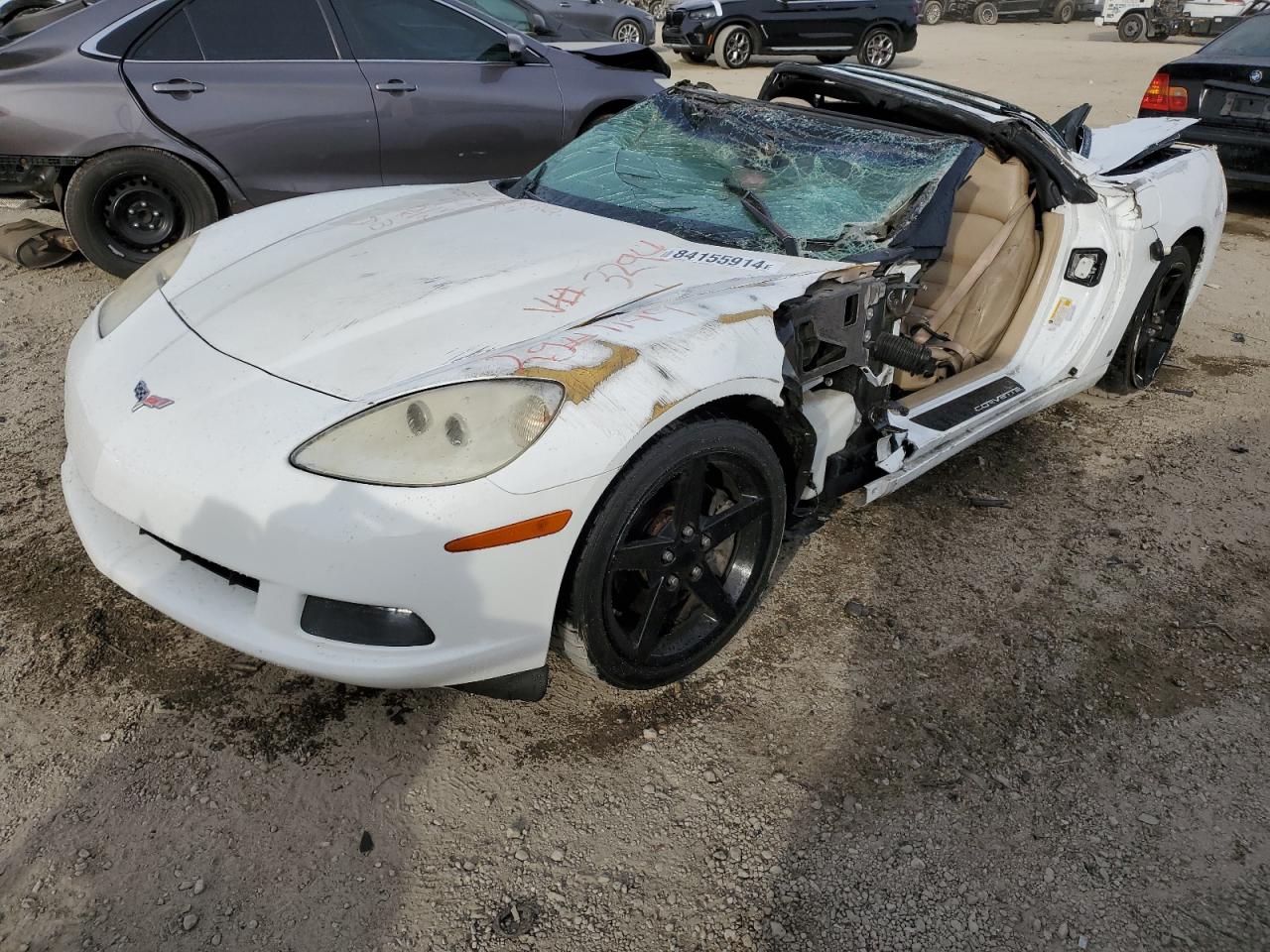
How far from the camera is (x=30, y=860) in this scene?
2.08 meters

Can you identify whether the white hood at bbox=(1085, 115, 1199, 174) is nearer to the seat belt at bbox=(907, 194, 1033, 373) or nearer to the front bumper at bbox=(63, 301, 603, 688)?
the seat belt at bbox=(907, 194, 1033, 373)

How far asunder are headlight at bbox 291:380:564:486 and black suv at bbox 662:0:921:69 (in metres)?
13.4

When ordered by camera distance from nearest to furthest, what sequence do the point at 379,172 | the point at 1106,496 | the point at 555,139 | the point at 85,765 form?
the point at 85,765 → the point at 1106,496 → the point at 379,172 → the point at 555,139

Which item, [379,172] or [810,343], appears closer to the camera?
[810,343]

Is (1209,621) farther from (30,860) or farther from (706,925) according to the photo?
(30,860)

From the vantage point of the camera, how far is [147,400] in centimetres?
232

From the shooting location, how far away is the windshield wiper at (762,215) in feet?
9.77

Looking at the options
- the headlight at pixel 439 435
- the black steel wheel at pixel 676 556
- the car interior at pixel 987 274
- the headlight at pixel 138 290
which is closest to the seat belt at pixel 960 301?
the car interior at pixel 987 274

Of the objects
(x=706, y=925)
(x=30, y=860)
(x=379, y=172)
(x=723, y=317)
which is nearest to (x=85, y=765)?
(x=30, y=860)

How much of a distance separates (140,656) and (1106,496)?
3.38 meters

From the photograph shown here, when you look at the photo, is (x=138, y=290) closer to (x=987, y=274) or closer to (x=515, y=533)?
(x=515, y=533)

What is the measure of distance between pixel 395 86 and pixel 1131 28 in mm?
21367

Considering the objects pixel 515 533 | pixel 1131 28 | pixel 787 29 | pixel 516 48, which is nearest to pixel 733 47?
pixel 787 29

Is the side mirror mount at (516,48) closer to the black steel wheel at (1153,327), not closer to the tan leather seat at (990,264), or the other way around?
the tan leather seat at (990,264)
